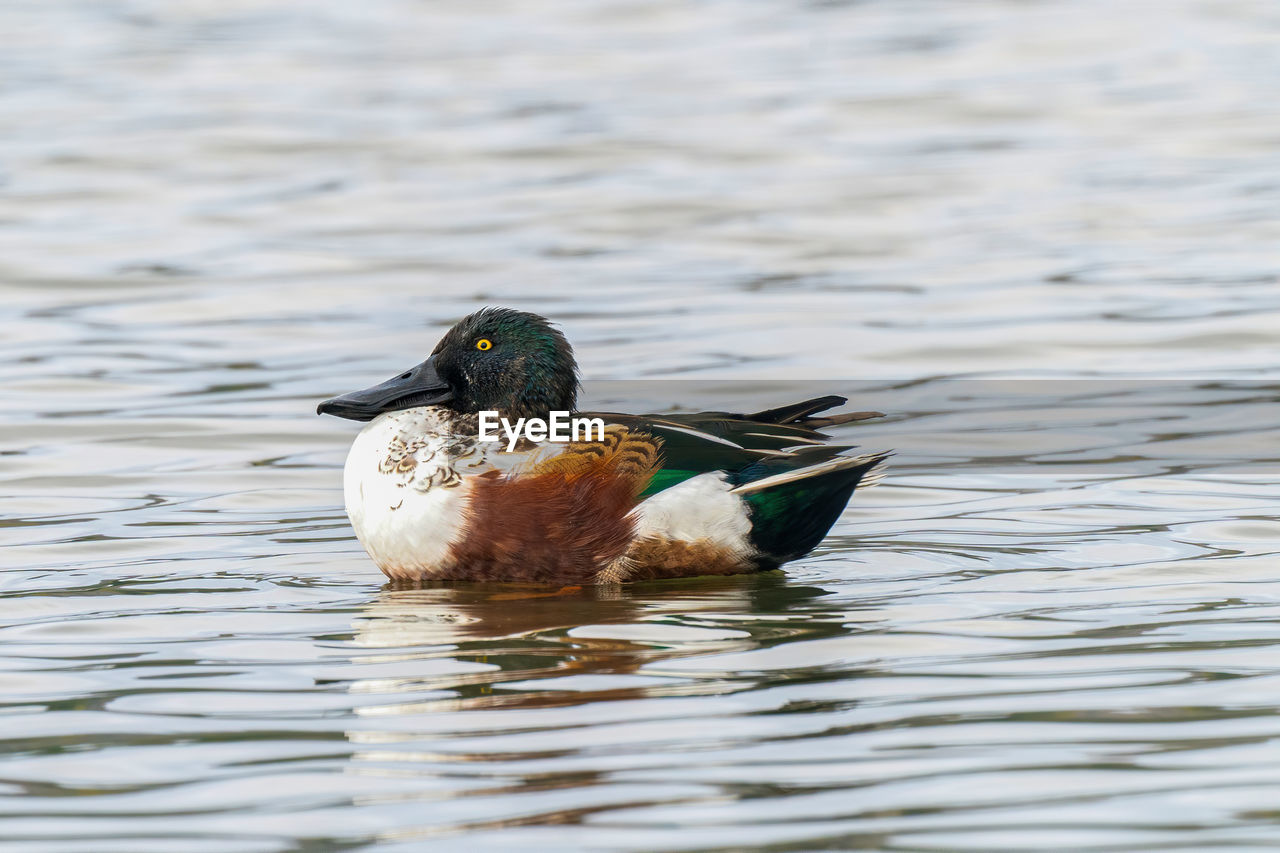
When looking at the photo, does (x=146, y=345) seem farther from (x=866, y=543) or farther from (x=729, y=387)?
(x=866, y=543)

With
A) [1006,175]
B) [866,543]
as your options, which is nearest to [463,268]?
[1006,175]

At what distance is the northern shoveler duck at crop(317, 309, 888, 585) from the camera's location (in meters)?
5.89

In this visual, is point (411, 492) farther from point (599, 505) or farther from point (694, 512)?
point (694, 512)

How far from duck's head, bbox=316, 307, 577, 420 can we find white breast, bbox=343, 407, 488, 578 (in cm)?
16

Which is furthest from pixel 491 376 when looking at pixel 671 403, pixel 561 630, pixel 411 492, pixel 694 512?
pixel 671 403

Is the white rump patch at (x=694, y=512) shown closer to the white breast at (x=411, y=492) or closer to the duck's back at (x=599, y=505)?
the duck's back at (x=599, y=505)

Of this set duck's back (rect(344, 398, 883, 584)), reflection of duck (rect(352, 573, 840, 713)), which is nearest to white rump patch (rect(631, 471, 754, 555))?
duck's back (rect(344, 398, 883, 584))

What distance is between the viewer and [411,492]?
5.97 metres

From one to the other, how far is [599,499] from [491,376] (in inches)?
26.1

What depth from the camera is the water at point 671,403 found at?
394cm

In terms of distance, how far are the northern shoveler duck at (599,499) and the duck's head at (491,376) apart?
5.8 inches

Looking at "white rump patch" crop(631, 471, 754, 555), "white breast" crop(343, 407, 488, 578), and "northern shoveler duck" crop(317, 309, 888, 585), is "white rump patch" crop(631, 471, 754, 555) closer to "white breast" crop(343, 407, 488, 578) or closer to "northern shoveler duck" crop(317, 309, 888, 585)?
"northern shoveler duck" crop(317, 309, 888, 585)

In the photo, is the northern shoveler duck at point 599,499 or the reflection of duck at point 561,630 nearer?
the reflection of duck at point 561,630

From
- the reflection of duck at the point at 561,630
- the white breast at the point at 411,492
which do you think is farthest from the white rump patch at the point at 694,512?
the white breast at the point at 411,492
